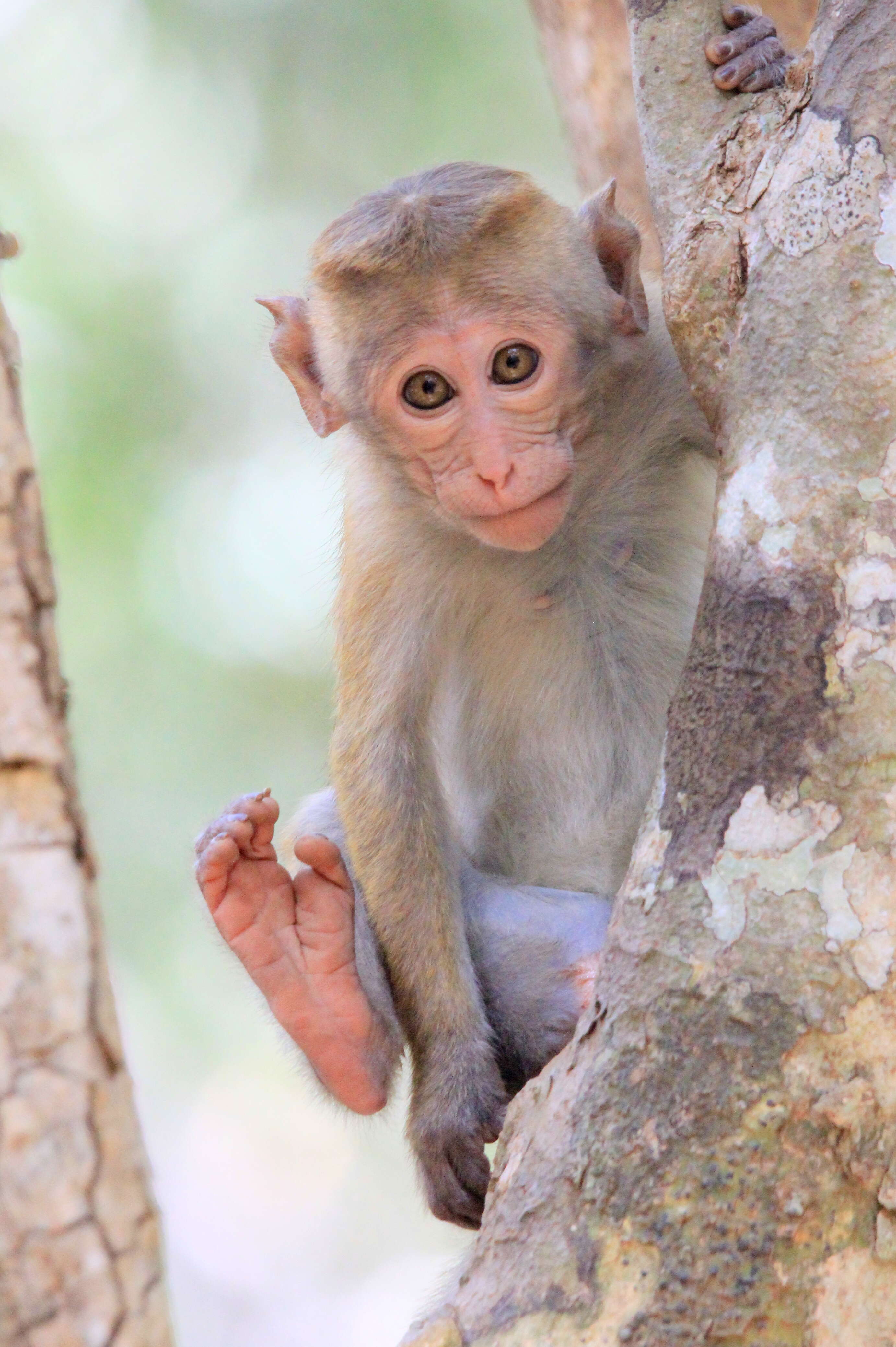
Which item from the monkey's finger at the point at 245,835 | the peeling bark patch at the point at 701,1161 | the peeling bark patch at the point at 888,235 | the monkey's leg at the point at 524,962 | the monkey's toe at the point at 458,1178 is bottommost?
the monkey's toe at the point at 458,1178

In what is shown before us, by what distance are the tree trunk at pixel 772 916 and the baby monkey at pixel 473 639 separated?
111 centimetres

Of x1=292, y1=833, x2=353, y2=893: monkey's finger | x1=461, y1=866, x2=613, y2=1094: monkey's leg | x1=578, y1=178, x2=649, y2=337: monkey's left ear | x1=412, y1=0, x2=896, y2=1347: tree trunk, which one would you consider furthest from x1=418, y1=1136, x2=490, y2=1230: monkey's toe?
x1=578, y1=178, x2=649, y2=337: monkey's left ear

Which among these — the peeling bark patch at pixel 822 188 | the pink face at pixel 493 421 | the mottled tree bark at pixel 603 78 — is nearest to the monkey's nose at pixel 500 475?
the pink face at pixel 493 421

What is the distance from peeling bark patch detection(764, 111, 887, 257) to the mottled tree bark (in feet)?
10.3

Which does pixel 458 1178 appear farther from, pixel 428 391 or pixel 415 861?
pixel 428 391

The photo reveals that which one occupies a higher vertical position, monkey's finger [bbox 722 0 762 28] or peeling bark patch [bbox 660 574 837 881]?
monkey's finger [bbox 722 0 762 28]

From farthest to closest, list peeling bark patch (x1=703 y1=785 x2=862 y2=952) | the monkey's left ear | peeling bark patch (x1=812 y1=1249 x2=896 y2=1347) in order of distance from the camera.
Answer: the monkey's left ear
peeling bark patch (x1=703 y1=785 x2=862 y2=952)
peeling bark patch (x1=812 y1=1249 x2=896 y2=1347)

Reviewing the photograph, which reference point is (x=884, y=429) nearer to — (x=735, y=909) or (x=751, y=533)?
(x=751, y=533)

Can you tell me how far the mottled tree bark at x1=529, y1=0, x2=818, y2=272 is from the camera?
588 cm

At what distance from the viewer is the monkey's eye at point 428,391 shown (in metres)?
3.85

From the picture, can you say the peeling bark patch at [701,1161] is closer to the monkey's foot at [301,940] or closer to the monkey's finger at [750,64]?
the monkey's foot at [301,940]

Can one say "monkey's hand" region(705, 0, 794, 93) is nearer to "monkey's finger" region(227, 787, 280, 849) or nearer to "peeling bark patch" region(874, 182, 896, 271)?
"peeling bark patch" region(874, 182, 896, 271)

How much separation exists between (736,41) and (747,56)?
64mm

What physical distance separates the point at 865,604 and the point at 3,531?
1366mm
